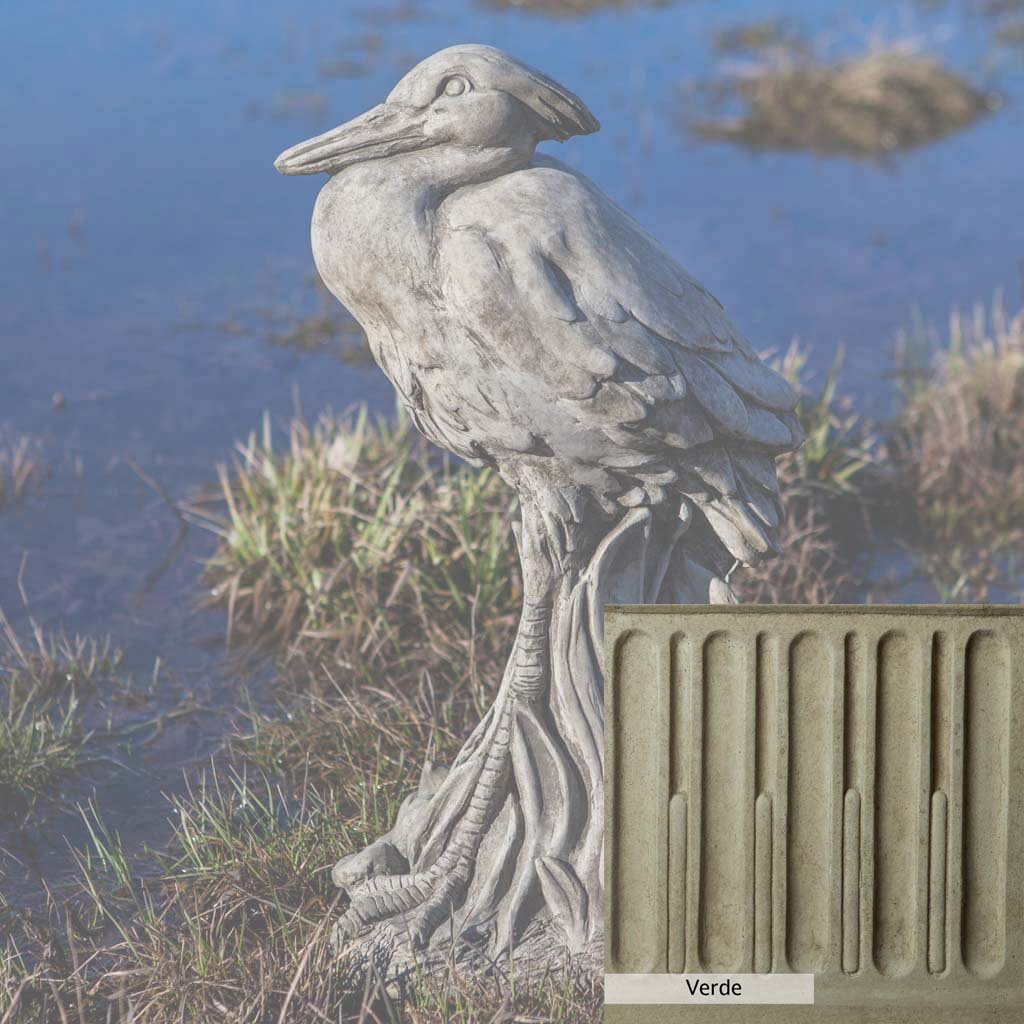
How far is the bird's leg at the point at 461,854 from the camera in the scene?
2850mm

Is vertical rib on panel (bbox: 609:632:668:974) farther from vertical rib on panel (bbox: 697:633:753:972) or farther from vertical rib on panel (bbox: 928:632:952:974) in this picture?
vertical rib on panel (bbox: 928:632:952:974)

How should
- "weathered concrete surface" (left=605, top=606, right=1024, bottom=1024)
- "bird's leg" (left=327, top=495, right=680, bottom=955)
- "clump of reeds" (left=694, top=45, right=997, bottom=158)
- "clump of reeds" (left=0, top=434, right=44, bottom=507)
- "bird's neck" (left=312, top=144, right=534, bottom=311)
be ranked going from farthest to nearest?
"clump of reeds" (left=694, top=45, right=997, bottom=158)
"clump of reeds" (left=0, top=434, right=44, bottom=507)
"bird's leg" (left=327, top=495, right=680, bottom=955)
"bird's neck" (left=312, top=144, right=534, bottom=311)
"weathered concrete surface" (left=605, top=606, right=1024, bottom=1024)

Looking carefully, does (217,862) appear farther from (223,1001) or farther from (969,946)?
(969,946)

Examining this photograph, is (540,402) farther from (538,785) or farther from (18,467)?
(18,467)

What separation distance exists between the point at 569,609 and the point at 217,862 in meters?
1.12

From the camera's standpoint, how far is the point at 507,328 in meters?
2.46

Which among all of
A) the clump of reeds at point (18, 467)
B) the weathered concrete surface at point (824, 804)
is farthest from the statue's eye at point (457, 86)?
the clump of reeds at point (18, 467)

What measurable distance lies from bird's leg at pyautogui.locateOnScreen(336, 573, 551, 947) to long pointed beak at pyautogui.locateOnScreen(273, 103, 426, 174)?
0.90 meters

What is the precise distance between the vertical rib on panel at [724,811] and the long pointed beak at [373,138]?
1.05 m

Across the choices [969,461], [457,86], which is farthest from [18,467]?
[969,461]

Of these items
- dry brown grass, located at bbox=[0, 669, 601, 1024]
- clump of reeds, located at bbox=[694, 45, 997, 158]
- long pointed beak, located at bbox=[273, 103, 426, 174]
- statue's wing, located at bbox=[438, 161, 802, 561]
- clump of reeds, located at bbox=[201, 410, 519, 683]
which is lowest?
dry brown grass, located at bbox=[0, 669, 601, 1024]

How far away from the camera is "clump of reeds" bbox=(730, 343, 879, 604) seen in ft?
15.4

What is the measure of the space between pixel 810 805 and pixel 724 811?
15 centimetres

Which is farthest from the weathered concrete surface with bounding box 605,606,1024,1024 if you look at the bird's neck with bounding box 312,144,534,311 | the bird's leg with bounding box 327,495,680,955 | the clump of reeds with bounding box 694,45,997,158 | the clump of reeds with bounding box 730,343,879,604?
the clump of reeds with bounding box 694,45,997,158
